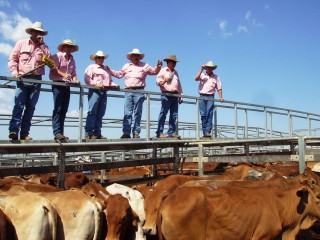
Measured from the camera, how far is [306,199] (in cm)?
693

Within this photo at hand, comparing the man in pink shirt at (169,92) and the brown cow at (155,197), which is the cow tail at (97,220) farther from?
the man in pink shirt at (169,92)

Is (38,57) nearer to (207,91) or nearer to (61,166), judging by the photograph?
(61,166)

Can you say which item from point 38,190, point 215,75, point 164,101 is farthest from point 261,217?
point 215,75

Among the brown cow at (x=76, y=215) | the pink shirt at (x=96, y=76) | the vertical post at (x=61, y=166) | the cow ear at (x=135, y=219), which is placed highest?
the pink shirt at (x=96, y=76)

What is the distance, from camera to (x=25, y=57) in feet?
26.9

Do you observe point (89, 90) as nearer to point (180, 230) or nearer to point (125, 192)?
point (125, 192)

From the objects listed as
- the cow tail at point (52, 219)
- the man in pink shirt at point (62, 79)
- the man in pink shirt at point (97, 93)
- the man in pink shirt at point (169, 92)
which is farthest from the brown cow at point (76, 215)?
the man in pink shirt at point (169, 92)

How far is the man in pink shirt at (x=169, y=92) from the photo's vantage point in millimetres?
11250

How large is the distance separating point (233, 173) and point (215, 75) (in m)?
3.99

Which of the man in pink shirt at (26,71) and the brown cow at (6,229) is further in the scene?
the man in pink shirt at (26,71)

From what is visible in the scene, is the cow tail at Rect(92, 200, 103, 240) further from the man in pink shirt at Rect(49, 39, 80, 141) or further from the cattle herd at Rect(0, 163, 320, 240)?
the man in pink shirt at Rect(49, 39, 80, 141)

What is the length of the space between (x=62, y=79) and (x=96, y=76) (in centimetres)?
119

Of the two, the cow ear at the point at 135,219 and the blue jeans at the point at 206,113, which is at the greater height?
the blue jeans at the point at 206,113

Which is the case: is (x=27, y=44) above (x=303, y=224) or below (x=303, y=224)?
above
